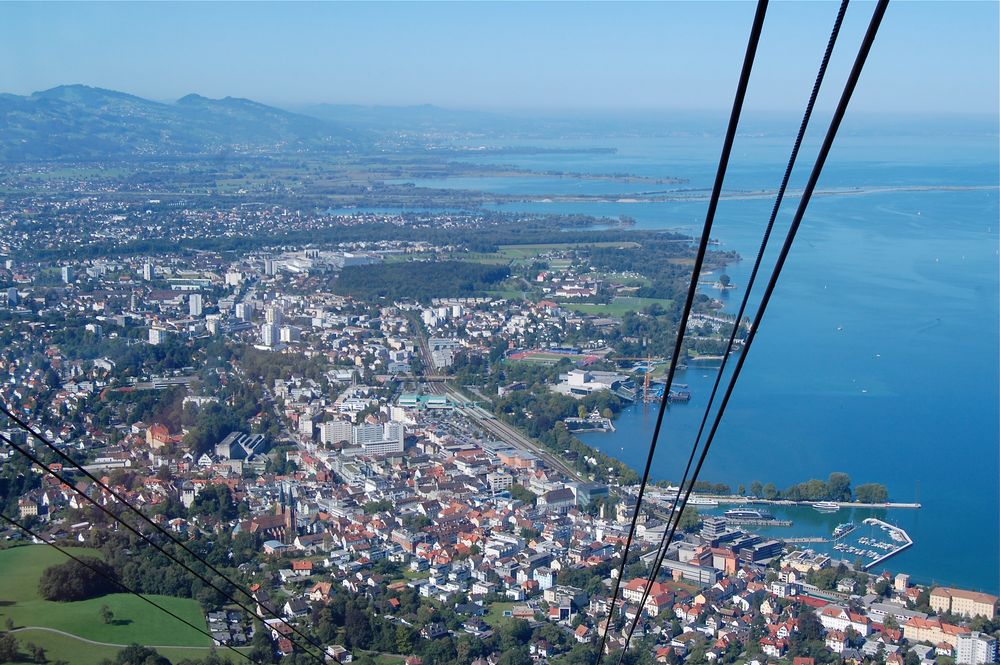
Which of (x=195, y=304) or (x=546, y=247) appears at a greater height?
(x=546, y=247)

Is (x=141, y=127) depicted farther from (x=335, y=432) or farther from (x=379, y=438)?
(x=379, y=438)

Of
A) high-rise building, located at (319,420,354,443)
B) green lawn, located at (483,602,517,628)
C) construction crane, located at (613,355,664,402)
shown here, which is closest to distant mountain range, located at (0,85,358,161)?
construction crane, located at (613,355,664,402)

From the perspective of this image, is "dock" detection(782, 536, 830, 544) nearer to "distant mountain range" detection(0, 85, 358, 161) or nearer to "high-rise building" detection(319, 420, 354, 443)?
"high-rise building" detection(319, 420, 354, 443)

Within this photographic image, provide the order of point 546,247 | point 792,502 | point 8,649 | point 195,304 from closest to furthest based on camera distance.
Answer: point 8,649 → point 792,502 → point 195,304 → point 546,247

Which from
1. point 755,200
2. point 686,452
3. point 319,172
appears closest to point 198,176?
point 319,172

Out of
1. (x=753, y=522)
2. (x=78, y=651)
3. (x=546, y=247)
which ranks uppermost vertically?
(x=546, y=247)

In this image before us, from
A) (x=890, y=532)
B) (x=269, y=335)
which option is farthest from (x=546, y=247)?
(x=890, y=532)

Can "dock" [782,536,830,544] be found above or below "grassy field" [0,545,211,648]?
below
